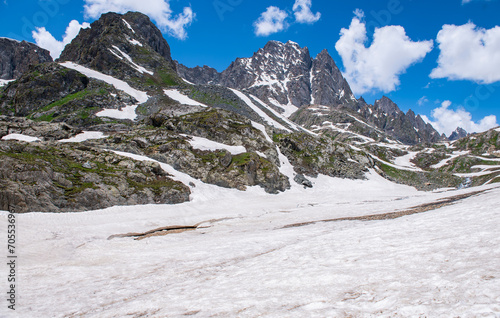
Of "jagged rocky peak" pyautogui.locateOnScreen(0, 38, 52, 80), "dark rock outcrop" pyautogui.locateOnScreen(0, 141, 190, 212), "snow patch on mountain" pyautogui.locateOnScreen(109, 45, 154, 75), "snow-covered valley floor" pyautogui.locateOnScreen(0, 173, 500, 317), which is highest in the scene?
"jagged rocky peak" pyautogui.locateOnScreen(0, 38, 52, 80)

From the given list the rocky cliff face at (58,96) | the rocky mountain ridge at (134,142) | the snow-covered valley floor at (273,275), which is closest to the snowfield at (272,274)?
the snow-covered valley floor at (273,275)

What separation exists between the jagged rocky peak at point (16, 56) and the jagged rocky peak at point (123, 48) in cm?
4445

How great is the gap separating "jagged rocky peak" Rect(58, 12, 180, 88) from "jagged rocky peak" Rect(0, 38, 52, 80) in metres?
44.4

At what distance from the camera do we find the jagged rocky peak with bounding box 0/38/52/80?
17150 centimetres

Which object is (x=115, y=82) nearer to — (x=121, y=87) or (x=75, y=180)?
(x=121, y=87)

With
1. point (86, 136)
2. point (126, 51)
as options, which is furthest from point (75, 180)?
point (126, 51)

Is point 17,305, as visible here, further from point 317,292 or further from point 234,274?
point 317,292

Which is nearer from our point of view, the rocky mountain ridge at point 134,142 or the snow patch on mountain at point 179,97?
the rocky mountain ridge at point 134,142

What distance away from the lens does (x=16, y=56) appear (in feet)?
579

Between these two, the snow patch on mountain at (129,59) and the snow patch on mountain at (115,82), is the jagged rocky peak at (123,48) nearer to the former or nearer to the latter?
the snow patch on mountain at (129,59)

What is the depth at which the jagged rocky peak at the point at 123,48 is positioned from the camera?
119312 mm

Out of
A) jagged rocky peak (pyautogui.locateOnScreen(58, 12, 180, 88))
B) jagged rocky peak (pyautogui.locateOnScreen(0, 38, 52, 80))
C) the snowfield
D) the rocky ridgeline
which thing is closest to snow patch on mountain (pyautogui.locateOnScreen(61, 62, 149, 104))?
the rocky ridgeline

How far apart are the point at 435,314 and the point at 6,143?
130ft

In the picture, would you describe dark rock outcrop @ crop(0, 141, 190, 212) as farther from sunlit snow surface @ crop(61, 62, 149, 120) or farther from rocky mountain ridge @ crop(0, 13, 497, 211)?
sunlit snow surface @ crop(61, 62, 149, 120)
